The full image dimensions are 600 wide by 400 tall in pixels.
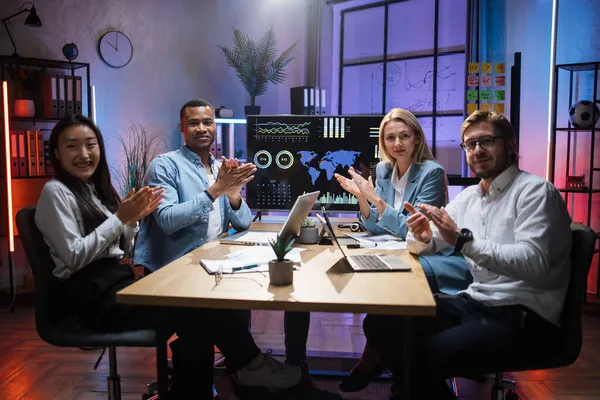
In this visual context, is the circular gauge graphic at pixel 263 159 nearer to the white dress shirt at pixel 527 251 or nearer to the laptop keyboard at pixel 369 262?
the laptop keyboard at pixel 369 262

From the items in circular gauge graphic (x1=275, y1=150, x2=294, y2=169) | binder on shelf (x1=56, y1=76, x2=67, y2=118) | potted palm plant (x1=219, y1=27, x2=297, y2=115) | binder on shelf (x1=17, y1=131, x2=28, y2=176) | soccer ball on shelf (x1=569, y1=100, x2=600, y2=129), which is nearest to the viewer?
circular gauge graphic (x1=275, y1=150, x2=294, y2=169)

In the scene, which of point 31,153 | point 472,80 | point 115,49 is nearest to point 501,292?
point 472,80

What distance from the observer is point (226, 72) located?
568cm

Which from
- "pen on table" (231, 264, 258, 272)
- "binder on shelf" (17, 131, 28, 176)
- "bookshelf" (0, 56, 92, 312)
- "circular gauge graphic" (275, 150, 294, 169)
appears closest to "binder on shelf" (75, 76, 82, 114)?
"bookshelf" (0, 56, 92, 312)

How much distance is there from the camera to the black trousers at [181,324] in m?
1.80

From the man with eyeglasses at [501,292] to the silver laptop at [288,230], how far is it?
0.44 metres

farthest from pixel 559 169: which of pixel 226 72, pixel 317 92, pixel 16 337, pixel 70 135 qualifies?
pixel 16 337

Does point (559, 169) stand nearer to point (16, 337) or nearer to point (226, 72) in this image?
point (226, 72)

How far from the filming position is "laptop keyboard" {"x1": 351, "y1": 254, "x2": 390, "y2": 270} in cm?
180

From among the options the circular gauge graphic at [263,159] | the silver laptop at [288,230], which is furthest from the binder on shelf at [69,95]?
the silver laptop at [288,230]

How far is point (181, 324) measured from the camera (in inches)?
70.7

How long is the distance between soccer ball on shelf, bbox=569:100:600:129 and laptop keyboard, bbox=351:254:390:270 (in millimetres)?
2687

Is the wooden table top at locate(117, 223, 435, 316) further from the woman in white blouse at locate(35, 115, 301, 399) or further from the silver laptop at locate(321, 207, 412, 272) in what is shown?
the woman in white blouse at locate(35, 115, 301, 399)

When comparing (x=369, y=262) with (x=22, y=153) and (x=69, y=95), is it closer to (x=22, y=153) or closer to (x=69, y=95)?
(x=22, y=153)
